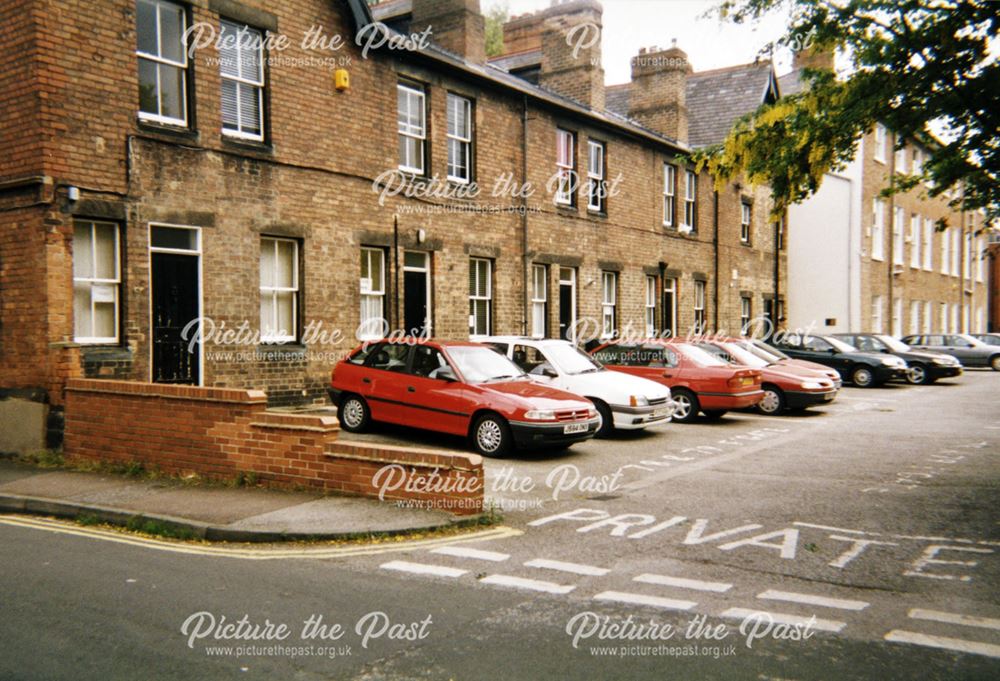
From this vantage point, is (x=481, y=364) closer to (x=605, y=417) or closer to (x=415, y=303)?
(x=605, y=417)

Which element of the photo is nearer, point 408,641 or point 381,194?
point 408,641

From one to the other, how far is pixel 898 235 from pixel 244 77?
36.4m

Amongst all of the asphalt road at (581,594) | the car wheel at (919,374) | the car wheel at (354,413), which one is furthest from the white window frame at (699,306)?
the asphalt road at (581,594)

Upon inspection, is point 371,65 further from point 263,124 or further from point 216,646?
point 216,646

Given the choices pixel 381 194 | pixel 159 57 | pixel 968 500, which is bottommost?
pixel 968 500

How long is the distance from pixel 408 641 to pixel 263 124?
37.5ft

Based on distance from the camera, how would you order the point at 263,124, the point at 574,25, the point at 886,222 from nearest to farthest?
1. the point at 263,124
2. the point at 574,25
3. the point at 886,222

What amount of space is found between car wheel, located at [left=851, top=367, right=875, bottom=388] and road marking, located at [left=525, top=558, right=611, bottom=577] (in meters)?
20.5

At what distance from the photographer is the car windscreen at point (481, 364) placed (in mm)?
12000

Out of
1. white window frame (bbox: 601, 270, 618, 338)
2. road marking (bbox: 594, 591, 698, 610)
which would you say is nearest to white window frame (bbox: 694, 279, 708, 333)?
white window frame (bbox: 601, 270, 618, 338)

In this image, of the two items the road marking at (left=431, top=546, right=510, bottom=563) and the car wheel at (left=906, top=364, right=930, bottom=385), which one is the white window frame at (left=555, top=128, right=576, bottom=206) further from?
the road marking at (left=431, top=546, right=510, bottom=563)

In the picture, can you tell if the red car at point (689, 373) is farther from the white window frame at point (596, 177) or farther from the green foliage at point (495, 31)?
the green foliage at point (495, 31)

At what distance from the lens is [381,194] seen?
53.3 feet

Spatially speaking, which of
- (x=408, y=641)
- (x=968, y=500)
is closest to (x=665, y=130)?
(x=968, y=500)
